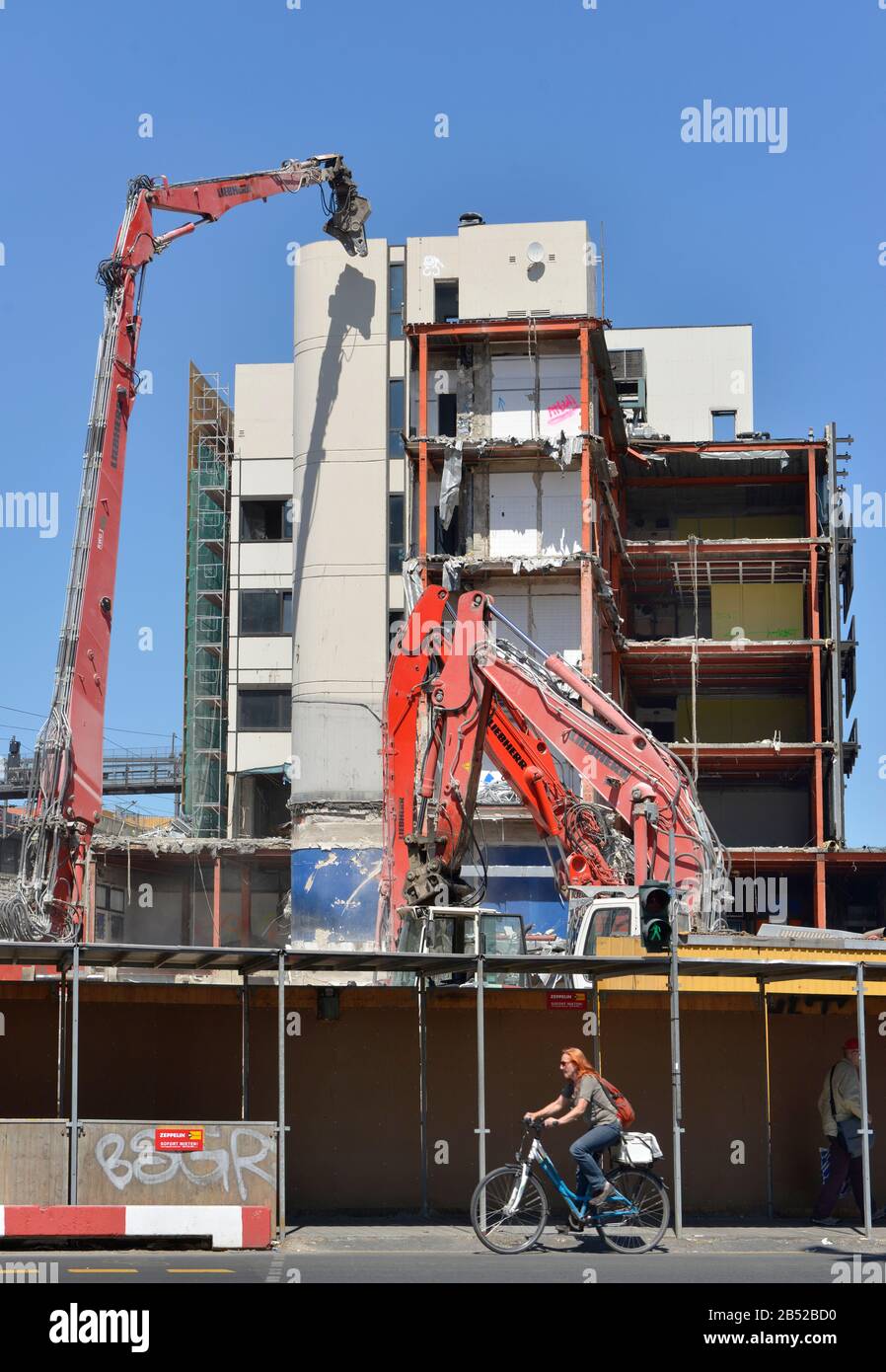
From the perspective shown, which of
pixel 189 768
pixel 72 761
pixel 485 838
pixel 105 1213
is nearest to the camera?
pixel 105 1213

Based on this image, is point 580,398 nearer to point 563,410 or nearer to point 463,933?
point 563,410

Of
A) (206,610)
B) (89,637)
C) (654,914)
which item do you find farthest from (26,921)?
(206,610)

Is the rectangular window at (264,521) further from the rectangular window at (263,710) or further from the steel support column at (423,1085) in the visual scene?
the steel support column at (423,1085)

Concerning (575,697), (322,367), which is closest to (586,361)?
(322,367)

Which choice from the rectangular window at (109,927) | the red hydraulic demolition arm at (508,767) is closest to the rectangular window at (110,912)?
the rectangular window at (109,927)

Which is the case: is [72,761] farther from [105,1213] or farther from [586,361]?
[586,361]

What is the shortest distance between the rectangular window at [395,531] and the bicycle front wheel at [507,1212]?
39.5 metres

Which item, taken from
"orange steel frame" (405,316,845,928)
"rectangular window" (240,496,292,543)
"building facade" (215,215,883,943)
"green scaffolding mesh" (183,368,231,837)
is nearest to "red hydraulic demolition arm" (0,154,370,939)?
"orange steel frame" (405,316,845,928)

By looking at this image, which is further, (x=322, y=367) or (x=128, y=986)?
(x=322, y=367)

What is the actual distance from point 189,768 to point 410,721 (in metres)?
34.3

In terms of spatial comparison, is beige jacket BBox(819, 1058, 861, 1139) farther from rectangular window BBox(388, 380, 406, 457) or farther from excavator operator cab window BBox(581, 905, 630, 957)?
rectangular window BBox(388, 380, 406, 457)

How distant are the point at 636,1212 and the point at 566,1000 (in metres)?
4.58

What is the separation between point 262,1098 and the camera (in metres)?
21.6

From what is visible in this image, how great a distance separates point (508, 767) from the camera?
30.1 m
